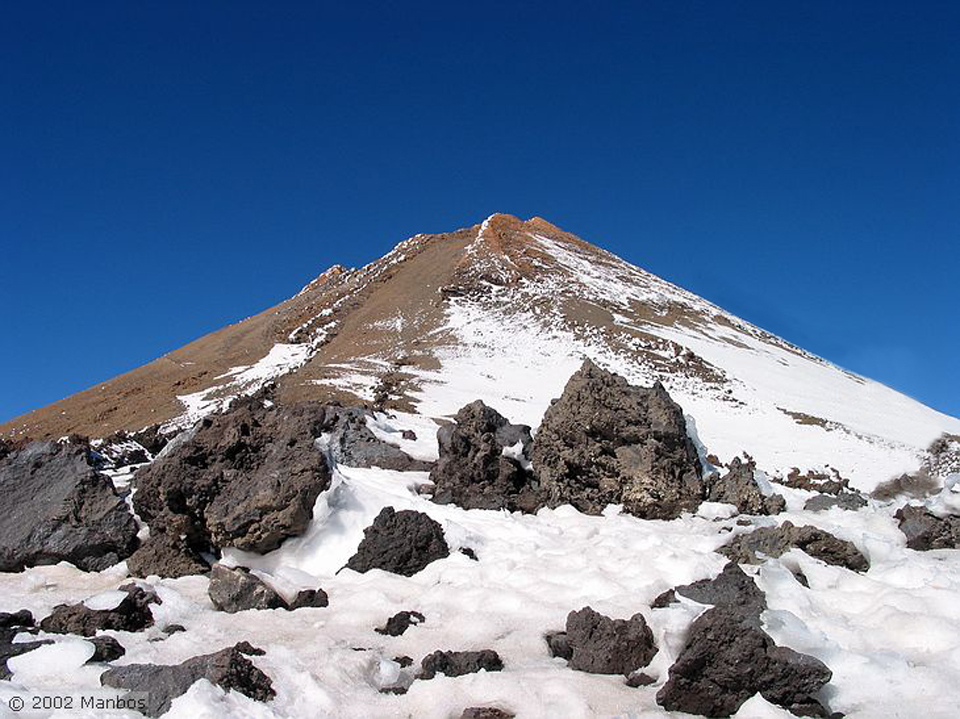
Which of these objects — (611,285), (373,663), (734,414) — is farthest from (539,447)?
(611,285)

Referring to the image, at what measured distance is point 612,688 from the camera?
518 centimetres

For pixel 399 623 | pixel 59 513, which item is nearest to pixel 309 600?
pixel 399 623

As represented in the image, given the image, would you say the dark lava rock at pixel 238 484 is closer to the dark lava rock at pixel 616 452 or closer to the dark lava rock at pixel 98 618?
the dark lava rock at pixel 98 618

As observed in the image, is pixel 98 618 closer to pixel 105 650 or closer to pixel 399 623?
pixel 105 650

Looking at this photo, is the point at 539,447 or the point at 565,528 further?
the point at 539,447

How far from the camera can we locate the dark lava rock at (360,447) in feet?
39.0

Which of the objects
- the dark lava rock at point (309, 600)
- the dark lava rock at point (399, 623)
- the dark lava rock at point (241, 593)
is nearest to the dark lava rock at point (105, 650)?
the dark lava rock at point (241, 593)

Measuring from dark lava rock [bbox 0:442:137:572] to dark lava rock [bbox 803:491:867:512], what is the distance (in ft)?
29.1

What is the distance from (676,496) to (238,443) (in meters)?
5.94

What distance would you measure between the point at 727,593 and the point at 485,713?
2.81 m

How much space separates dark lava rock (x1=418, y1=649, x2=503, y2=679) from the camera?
5.39m

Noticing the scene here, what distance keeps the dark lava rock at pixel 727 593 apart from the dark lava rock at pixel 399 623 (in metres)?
2.16

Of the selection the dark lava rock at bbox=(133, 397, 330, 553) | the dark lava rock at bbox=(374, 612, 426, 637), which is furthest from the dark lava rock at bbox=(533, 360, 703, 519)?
the dark lava rock at bbox=(374, 612, 426, 637)

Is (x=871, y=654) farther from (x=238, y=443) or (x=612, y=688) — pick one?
(x=238, y=443)
